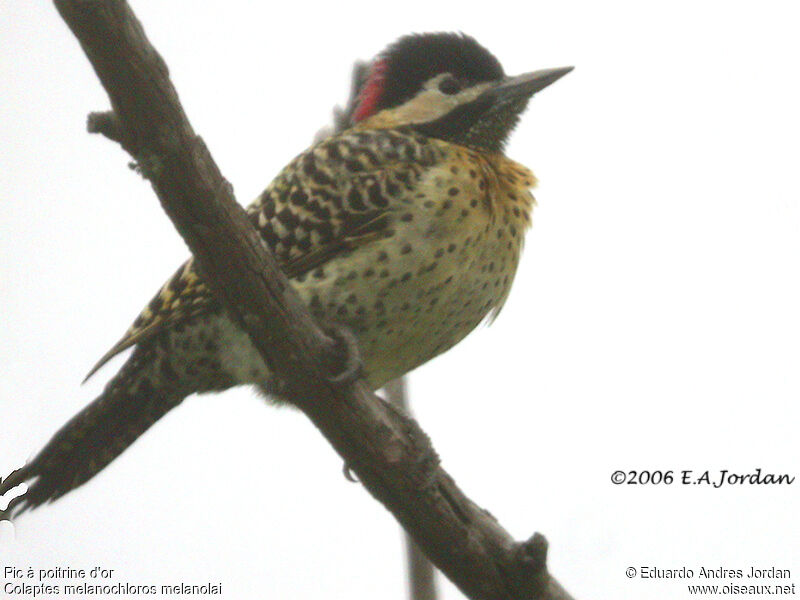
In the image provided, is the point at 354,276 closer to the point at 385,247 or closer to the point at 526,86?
the point at 385,247

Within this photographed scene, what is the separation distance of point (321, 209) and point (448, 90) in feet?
3.33

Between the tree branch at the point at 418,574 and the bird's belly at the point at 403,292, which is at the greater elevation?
the bird's belly at the point at 403,292

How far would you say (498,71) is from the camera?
506 centimetres

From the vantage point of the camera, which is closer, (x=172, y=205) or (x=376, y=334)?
(x=172, y=205)

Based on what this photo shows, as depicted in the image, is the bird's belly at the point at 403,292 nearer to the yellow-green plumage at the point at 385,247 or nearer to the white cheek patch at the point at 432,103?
the yellow-green plumage at the point at 385,247

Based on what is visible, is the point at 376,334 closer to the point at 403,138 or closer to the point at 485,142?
the point at 403,138

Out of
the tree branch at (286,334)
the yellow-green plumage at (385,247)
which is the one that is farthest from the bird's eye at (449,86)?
the tree branch at (286,334)

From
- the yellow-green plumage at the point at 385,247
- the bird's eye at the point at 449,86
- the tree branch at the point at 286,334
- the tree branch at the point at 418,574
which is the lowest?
the tree branch at the point at 418,574

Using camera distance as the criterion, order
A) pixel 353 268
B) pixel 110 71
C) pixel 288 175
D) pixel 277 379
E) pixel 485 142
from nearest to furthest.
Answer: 1. pixel 110 71
2. pixel 277 379
3. pixel 353 268
4. pixel 288 175
5. pixel 485 142

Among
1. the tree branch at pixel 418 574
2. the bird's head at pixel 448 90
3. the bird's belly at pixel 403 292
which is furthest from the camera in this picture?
the bird's head at pixel 448 90

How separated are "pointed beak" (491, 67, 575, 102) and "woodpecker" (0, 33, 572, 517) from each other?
1.03 feet

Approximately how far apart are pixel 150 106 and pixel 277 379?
3.27 ft

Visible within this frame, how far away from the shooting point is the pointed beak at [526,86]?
4906 millimetres

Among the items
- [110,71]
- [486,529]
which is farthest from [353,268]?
[110,71]
